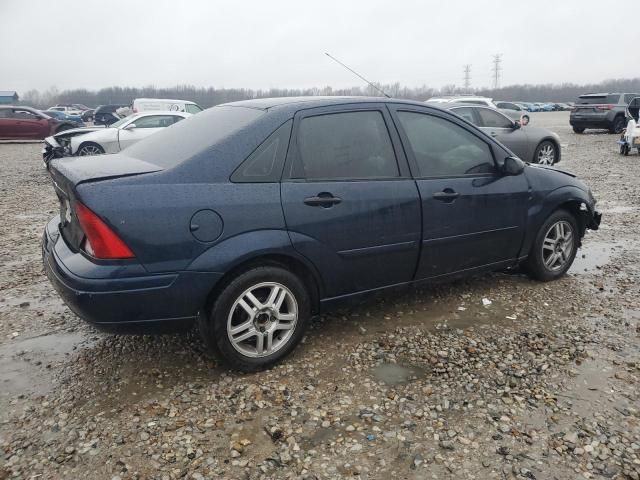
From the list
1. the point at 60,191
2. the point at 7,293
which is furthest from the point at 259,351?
the point at 7,293

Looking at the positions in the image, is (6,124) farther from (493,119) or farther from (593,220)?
(593,220)

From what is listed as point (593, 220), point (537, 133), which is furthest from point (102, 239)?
point (537, 133)

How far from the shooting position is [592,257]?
5.43m

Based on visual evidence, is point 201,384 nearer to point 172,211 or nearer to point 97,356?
point 97,356

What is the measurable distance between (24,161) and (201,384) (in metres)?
14.5

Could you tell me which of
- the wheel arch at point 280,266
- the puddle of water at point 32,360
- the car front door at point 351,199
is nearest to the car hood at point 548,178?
the car front door at point 351,199

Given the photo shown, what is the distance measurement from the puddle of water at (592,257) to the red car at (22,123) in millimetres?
20831

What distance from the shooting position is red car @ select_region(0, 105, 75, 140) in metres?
20.3

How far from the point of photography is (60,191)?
315 cm

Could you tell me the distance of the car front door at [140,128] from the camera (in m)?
11.7

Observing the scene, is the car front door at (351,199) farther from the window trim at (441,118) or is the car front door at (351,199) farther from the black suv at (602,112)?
the black suv at (602,112)

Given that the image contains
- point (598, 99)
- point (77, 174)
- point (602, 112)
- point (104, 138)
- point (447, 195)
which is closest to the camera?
point (77, 174)

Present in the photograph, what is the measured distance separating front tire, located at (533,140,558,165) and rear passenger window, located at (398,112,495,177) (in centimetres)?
794

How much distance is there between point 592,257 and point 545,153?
261 inches
